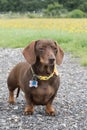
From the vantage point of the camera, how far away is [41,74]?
246 inches

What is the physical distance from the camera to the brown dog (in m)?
5.95

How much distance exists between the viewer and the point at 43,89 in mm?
6203

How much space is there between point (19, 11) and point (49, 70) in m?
70.2

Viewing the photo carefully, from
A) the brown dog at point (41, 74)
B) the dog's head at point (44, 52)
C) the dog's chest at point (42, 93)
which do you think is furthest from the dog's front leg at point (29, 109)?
the dog's head at point (44, 52)

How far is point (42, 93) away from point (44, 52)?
63 cm

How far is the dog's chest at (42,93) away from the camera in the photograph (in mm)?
6195

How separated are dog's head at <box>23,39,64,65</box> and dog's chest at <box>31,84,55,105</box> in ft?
1.22

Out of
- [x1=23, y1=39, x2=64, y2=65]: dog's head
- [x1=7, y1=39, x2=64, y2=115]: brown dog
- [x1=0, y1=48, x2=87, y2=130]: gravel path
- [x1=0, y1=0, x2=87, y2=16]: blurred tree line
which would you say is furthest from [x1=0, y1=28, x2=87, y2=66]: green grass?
[x1=0, y1=0, x2=87, y2=16]: blurred tree line

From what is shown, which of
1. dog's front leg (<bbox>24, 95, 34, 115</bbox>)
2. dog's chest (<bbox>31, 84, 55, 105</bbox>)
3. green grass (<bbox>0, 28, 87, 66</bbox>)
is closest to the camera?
dog's chest (<bbox>31, 84, 55, 105</bbox>)

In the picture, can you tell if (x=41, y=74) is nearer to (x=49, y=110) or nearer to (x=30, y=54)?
(x=30, y=54)

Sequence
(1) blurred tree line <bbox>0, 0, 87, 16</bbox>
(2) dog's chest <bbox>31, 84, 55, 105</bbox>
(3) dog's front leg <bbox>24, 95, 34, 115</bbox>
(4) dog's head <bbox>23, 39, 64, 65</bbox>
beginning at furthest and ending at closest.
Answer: (1) blurred tree line <bbox>0, 0, 87, 16</bbox> < (3) dog's front leg <bbox>24, 95, 34, 115</bbox> < (2) dog's chest <bbox>31, 84, 55, 105</bbox> < (4) dog's head <bbox>23, 39, 64, 65</bbox>

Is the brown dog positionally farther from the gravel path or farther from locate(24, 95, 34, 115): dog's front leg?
the gravel path

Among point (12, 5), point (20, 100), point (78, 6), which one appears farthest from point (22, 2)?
point (20, 100)

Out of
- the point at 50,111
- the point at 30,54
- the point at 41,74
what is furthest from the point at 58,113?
the point at 30,54
